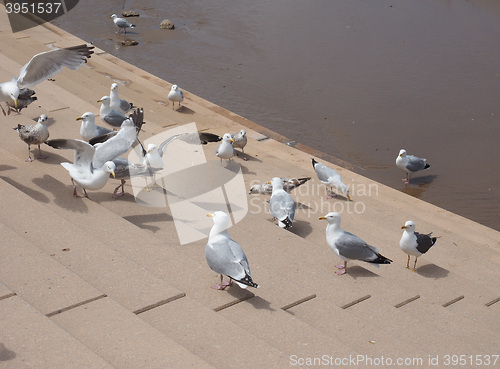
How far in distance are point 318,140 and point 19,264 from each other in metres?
7.23

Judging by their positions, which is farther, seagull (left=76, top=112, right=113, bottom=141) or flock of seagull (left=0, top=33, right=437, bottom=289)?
seagull (left=76, top=112, right=113, bottom=141)

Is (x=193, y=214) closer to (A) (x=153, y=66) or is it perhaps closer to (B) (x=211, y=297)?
(B) (x=211, y=297)

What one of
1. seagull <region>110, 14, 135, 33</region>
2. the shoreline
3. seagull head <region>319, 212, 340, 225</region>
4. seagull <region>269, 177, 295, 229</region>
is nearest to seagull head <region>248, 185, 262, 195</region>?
the shoreline

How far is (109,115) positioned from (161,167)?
2.49 metres

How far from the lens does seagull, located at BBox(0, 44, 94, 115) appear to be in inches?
333

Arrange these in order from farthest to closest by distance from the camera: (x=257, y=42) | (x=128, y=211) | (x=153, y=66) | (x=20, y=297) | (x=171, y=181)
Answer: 1. (x=257, y=42)
2. (x=153, y=66)
3. (x=171, y=181)
4. (x=128, y=211)
5. (x=20, y=297)

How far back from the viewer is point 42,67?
28.1ft

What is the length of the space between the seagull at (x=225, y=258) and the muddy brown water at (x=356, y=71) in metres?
5.05

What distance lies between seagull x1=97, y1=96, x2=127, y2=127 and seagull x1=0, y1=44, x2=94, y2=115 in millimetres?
1153

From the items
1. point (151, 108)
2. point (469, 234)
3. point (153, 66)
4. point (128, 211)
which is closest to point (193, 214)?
point (128, 211)

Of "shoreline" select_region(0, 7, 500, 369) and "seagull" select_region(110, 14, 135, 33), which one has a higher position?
"shoreline" select_region(0, 7, 500, 369)

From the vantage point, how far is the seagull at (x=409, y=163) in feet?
32.8

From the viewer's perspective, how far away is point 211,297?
5293mm

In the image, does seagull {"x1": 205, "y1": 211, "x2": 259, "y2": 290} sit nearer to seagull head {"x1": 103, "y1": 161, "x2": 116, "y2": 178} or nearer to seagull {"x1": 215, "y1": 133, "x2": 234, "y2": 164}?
seagull head {"x1": 103, "y1": 161, "x2": 116, "y2": 178}
